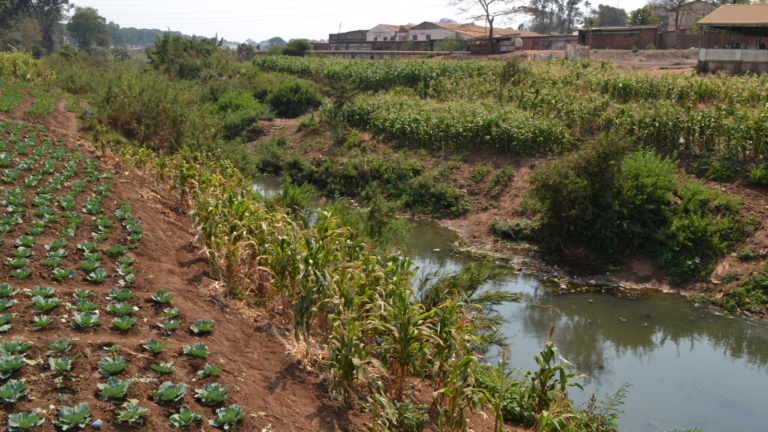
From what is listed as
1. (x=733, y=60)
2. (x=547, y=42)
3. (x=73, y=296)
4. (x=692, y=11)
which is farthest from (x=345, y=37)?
(x=73, y=296)

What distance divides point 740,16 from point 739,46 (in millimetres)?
1482

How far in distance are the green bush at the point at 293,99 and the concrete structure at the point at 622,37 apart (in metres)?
21.7

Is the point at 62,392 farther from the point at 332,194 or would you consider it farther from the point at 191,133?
the point at 332,194

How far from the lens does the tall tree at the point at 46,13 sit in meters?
59.7

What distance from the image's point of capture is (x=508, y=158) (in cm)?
1581

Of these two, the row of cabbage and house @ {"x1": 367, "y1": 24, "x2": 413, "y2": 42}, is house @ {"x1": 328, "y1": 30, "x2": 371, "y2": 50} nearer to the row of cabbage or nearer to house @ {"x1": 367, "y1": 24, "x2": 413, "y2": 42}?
house @ {"x1": 367, "y1": 24, "x2": 413, "y2": 42}

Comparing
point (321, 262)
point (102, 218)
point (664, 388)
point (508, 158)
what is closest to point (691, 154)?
point (508, 158)

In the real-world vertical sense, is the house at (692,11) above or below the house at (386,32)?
below

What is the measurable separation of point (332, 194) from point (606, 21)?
80366mm

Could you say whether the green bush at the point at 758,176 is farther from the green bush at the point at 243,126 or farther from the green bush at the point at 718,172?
the green bush at the point at 243,126

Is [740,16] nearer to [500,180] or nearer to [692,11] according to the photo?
[500,180]

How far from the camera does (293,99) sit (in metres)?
26.5

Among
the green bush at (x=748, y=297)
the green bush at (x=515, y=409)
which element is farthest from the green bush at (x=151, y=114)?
the green bush at (x=748, y=297)

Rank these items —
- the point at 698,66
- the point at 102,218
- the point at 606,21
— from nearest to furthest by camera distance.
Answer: the point at 102,218, the point at 698,66, the point at 606,21
